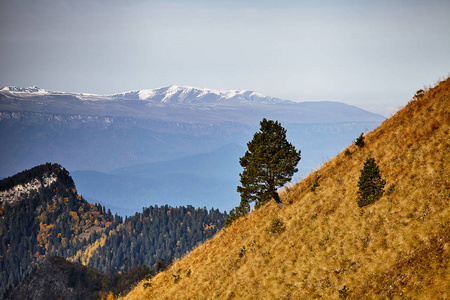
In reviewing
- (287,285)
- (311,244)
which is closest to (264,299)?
(287,285)

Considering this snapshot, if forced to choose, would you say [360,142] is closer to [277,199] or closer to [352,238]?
[277,199]

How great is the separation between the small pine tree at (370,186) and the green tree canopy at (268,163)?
7.99 meters

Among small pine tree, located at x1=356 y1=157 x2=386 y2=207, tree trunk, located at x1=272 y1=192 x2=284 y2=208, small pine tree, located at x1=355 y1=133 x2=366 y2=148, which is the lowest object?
tree trunk, located at x1=272 y1=192 x2=284 y2=208

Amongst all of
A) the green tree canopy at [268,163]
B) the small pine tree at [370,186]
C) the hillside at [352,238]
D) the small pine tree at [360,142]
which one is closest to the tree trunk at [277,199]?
the green tree canopy at [268,163]

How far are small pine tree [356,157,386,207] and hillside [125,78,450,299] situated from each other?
19.3 inches

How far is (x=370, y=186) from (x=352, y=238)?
4.22 m

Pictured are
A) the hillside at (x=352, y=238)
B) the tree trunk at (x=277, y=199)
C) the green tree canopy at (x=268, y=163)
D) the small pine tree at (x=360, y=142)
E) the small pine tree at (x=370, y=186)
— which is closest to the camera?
the hillside at (x=352, y=238)

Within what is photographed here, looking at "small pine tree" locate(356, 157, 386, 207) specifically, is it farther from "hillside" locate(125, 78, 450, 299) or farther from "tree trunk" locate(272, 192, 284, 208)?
"tree trunk" locate(272, 192, 284, 208)

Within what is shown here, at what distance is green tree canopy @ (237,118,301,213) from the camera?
32.6m

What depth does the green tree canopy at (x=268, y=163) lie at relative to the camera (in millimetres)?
32594

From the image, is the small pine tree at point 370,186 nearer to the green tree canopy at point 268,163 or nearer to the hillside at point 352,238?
the hillside at point 352,238

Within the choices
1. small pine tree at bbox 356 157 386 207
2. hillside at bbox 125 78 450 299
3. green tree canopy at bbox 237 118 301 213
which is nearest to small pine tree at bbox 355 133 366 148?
hillside at bbox 125 78 450 299

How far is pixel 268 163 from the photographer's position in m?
32.7

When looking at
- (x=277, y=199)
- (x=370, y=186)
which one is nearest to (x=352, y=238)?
(x=370, y=186)
